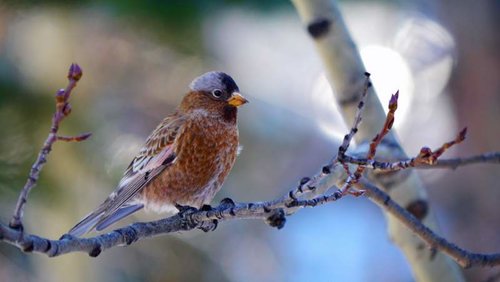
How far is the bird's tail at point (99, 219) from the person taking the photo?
7.43 ft

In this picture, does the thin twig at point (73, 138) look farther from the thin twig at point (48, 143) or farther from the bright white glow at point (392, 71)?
the bright white glow at point (392, 71)

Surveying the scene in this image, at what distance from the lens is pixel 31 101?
4641 millimetres

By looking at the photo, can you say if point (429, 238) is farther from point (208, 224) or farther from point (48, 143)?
point (48, 143)

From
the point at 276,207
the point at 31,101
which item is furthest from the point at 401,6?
the point at 276,207

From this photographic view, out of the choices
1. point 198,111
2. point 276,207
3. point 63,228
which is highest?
point 198,111

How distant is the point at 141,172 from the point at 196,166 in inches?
8.5

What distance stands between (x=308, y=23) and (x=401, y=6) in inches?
146

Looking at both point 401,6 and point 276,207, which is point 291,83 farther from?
point 276,207

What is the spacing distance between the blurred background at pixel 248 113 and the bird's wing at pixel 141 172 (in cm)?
197

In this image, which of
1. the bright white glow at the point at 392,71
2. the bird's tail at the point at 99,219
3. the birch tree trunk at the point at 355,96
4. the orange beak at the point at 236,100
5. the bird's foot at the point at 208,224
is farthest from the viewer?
the bright white glow at the point at 392,71

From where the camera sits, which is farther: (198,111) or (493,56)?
(493,56)

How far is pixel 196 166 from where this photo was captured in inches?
94.5

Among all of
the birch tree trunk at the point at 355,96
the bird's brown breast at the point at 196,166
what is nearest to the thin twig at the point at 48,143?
the bird's brown breast at the point at 196,166

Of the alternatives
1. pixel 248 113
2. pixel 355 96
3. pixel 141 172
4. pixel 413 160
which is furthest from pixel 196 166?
pixel 248 113
